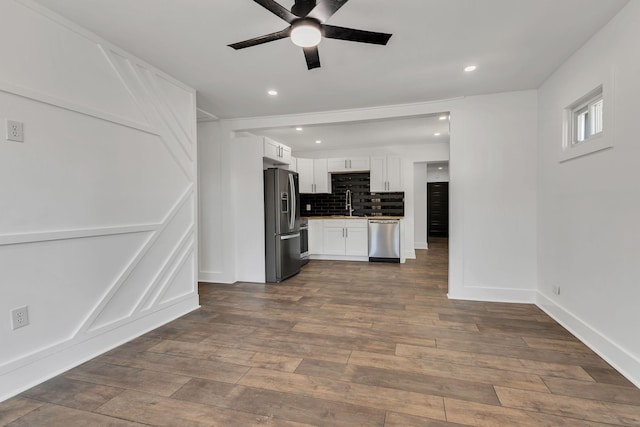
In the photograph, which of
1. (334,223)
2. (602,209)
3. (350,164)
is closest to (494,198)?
(602,209)

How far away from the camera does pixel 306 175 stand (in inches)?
271

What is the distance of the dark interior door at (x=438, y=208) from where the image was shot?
33.7ft

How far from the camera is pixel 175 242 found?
3.14 meters

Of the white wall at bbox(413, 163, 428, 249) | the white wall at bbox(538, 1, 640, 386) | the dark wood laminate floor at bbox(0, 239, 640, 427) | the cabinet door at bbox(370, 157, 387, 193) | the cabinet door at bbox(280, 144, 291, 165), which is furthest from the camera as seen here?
the white wall at bbox(413, 163, 428, 249)

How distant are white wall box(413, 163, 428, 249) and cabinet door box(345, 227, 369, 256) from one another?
6.62 ft

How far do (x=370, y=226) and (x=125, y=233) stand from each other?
4.54 meters

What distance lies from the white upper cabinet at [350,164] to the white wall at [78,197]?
407 centimetres

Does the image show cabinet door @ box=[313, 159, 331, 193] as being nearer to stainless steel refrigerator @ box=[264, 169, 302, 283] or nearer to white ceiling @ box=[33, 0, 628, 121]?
stainless steel refrigerator @ box=[264, 169, 302, 283]

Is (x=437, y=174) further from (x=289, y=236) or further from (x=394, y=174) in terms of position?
(x=289, y=236)

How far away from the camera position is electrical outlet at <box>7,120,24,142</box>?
1.82 m

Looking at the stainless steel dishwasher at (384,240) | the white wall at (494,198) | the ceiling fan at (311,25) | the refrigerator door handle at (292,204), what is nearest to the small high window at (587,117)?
the white wall at (494,198)

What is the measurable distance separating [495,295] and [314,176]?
4.42 m

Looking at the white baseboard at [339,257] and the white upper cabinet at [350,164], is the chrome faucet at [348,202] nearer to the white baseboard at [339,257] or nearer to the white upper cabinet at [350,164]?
the white upper cabinet at [350,164]

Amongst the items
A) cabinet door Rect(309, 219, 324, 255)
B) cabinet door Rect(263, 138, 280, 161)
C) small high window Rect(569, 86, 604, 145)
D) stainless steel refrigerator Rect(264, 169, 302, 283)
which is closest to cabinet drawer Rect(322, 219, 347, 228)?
cabinet door Rect(309, 219, 324, 255)
